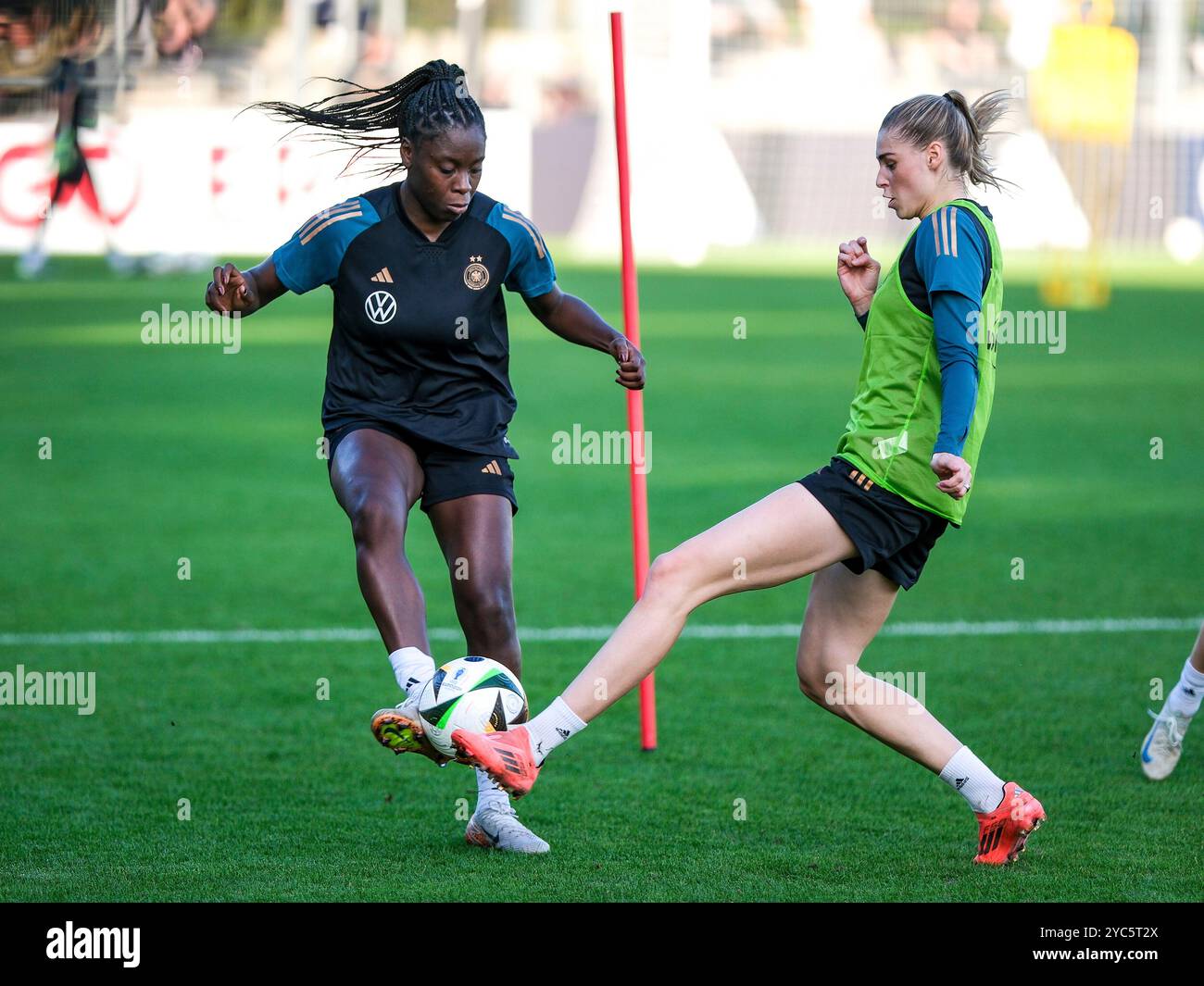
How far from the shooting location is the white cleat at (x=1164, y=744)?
19.7 feet

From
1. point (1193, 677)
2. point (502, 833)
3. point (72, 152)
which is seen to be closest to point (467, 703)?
point (502, 833)

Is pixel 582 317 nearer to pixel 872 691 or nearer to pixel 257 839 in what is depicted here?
pixel 872 691

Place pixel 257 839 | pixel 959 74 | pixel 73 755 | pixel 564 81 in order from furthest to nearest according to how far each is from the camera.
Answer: pixel 564 81
pixel 959 74
pixel 73 755
pixel 257 839

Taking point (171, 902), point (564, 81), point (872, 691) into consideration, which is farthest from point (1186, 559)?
point (564, 81)

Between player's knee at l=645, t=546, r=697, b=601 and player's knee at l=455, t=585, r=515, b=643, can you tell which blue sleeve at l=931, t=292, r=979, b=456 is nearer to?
player's knee at l=645, t=546, r=697, b=601

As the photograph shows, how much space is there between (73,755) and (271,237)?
61.0 ft

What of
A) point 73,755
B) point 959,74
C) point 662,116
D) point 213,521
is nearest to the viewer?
point 73,755

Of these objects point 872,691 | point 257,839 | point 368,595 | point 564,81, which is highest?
point 564,81

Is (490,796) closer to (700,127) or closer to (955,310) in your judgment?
(955,310)

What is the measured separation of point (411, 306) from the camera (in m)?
5.17

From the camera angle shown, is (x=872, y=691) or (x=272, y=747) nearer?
(x=872, y=691)

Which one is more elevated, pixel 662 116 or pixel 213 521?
pixel 662 116

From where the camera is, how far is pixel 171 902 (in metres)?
4.57

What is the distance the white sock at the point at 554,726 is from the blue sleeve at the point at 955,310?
3.91ft
